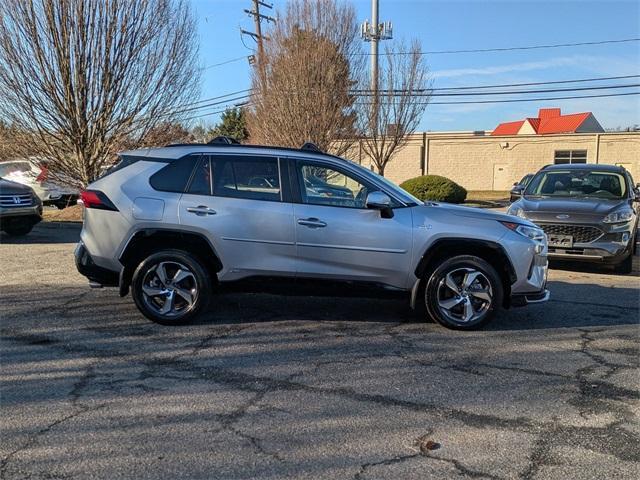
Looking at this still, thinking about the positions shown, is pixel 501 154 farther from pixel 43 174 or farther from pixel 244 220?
pixel 244 220

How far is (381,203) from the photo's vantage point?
5539mm

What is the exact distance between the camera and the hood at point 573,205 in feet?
30.3

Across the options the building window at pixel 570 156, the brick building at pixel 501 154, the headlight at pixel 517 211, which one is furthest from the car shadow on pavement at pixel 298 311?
the building window at pixel 570 156

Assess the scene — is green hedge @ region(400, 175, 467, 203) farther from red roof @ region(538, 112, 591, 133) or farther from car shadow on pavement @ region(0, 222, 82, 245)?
red roof @ region(538, 112, 591, 133)

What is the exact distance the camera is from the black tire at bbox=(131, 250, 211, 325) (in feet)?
18.8

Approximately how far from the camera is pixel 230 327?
5820 mm

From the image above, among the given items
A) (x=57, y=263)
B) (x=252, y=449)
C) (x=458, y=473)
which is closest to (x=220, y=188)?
(x=252, y=449)

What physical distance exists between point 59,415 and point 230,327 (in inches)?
87.7

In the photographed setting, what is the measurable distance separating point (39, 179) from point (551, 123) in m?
54.3

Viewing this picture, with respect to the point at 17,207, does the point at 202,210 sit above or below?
above

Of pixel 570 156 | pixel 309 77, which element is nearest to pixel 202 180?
pixel 309 77

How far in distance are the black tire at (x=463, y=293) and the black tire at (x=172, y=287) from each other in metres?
2.26

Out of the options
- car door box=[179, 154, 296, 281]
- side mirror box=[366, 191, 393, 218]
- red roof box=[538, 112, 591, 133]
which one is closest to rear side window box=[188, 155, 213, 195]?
car door box=[179, 154, 296, 281]

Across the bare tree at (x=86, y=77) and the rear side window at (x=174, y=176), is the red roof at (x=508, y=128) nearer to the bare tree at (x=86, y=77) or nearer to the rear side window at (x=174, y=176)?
the bare tree at (x=86, y=77)
